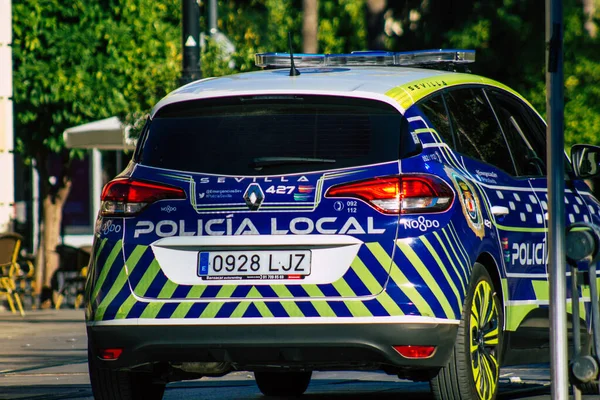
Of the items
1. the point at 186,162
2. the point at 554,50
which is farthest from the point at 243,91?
the point at 554,50

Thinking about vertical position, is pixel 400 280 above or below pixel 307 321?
above

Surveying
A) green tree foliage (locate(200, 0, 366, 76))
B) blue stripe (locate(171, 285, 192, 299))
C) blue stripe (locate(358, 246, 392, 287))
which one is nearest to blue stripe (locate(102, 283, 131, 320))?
blue stripe (locate(171, 285, 192, 299))

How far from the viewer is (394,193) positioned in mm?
6371

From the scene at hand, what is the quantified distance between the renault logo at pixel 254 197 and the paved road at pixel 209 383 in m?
2.17

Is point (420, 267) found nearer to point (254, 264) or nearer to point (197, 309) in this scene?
point (254, 264)

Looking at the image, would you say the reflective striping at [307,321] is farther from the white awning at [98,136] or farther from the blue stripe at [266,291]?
the white awning at [98,136]

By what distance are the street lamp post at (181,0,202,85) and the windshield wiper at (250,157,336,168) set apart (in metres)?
7.21

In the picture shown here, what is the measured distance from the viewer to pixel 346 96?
6637 mm

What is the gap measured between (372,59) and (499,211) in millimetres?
1384

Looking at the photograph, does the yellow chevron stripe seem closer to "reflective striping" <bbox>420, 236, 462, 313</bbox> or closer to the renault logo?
"reflective striping" <bbox>420, 236, 462, 313</bbox>

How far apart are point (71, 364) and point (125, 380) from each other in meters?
4.03

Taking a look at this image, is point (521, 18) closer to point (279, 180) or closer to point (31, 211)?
point (31, 211)

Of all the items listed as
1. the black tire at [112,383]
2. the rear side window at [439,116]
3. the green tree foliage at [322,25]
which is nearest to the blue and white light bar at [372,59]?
the rear side window at [439,116]

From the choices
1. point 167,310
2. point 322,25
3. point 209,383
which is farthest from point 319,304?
point 322,25
